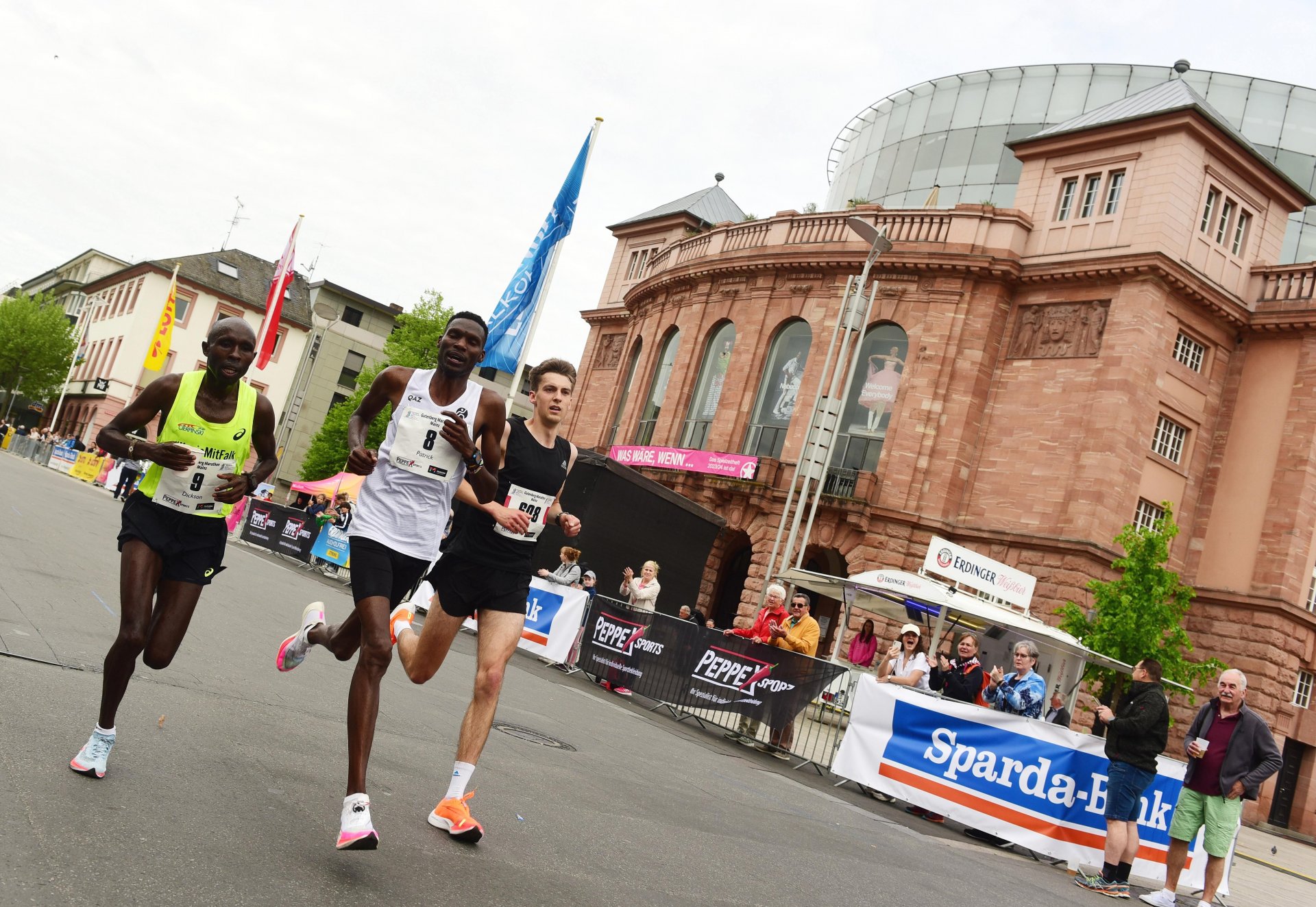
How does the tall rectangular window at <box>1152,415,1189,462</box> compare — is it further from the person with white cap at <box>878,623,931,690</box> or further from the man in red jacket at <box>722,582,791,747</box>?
the man in red jacket at <box>722,582,791,747</box>

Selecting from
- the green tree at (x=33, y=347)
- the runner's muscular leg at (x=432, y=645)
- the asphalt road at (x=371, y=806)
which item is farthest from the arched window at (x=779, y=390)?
the green tree at (x=33, y=347)

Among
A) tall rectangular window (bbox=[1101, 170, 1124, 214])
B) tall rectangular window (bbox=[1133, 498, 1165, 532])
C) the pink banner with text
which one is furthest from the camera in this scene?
the pink banner with text

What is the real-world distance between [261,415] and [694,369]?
33.1 meters

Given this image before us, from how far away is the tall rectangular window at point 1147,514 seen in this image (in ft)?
94.5

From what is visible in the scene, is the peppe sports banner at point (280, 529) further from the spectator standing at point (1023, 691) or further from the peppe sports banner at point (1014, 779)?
the spectator standing at point (1023, 691)

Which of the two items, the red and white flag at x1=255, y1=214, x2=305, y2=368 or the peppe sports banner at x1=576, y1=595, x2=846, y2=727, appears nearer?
the peppe sports banner at x1=576, y1=595, x2=846, y2=727

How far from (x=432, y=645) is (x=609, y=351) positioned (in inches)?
1650

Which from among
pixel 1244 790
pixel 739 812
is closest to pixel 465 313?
pixel 739 812

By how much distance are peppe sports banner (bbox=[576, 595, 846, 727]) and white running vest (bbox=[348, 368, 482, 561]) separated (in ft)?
27.7

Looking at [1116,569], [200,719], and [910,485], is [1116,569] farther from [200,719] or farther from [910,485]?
[200,719]

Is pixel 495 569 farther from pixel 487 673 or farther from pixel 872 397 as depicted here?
pixel 872 397

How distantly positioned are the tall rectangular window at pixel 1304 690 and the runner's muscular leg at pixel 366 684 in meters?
30.3

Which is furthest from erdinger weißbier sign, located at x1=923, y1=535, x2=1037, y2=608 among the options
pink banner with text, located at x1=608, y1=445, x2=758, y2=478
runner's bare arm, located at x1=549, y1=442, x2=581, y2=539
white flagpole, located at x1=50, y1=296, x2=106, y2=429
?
white flagpole, located at x1=50, y1=296, x2=106, y2=429

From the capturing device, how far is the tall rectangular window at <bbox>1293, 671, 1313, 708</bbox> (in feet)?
94.9
